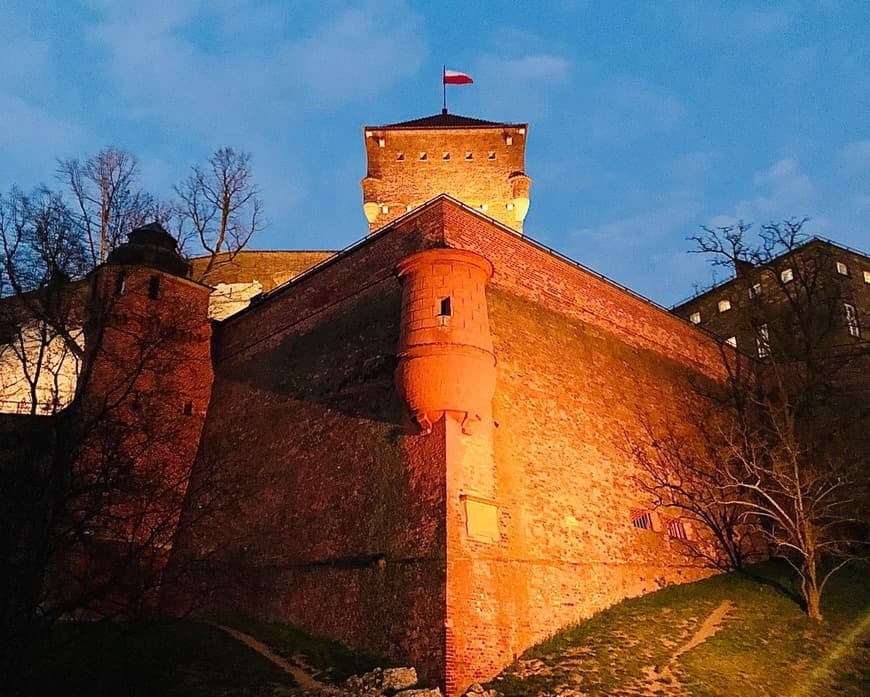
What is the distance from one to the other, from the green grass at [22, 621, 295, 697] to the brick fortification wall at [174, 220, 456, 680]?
1477 millimetres

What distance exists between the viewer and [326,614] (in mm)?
13977

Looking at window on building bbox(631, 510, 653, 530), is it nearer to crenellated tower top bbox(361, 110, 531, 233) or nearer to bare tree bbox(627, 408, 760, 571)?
bare tree bbox(627, 408, 760, 571)

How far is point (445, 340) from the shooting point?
45.8ft

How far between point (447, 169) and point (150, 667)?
25518mm

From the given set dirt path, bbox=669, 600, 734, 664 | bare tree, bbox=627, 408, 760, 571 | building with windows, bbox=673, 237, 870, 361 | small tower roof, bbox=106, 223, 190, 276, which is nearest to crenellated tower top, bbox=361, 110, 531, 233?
building with windows, bbox=673, 237, 870, 361

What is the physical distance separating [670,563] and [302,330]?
1021 centimetres

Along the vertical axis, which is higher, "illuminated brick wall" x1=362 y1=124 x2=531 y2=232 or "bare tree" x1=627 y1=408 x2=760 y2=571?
"illuminated brick wall" x1=362 y1=124 x2=531 y2=232

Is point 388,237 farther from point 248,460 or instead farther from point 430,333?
point 248,460

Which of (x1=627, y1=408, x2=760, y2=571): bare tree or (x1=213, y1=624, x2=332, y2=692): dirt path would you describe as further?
(x1=627, y1=408, x2=760, y2=571): bare tree

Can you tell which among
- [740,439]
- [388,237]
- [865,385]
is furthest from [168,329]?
[865,385]

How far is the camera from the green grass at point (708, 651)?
12000 millimetres

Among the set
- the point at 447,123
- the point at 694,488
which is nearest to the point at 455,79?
the point at 447,123

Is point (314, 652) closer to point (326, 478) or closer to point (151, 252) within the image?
point (326, 478)

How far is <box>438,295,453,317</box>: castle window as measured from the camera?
14289 millimetres
